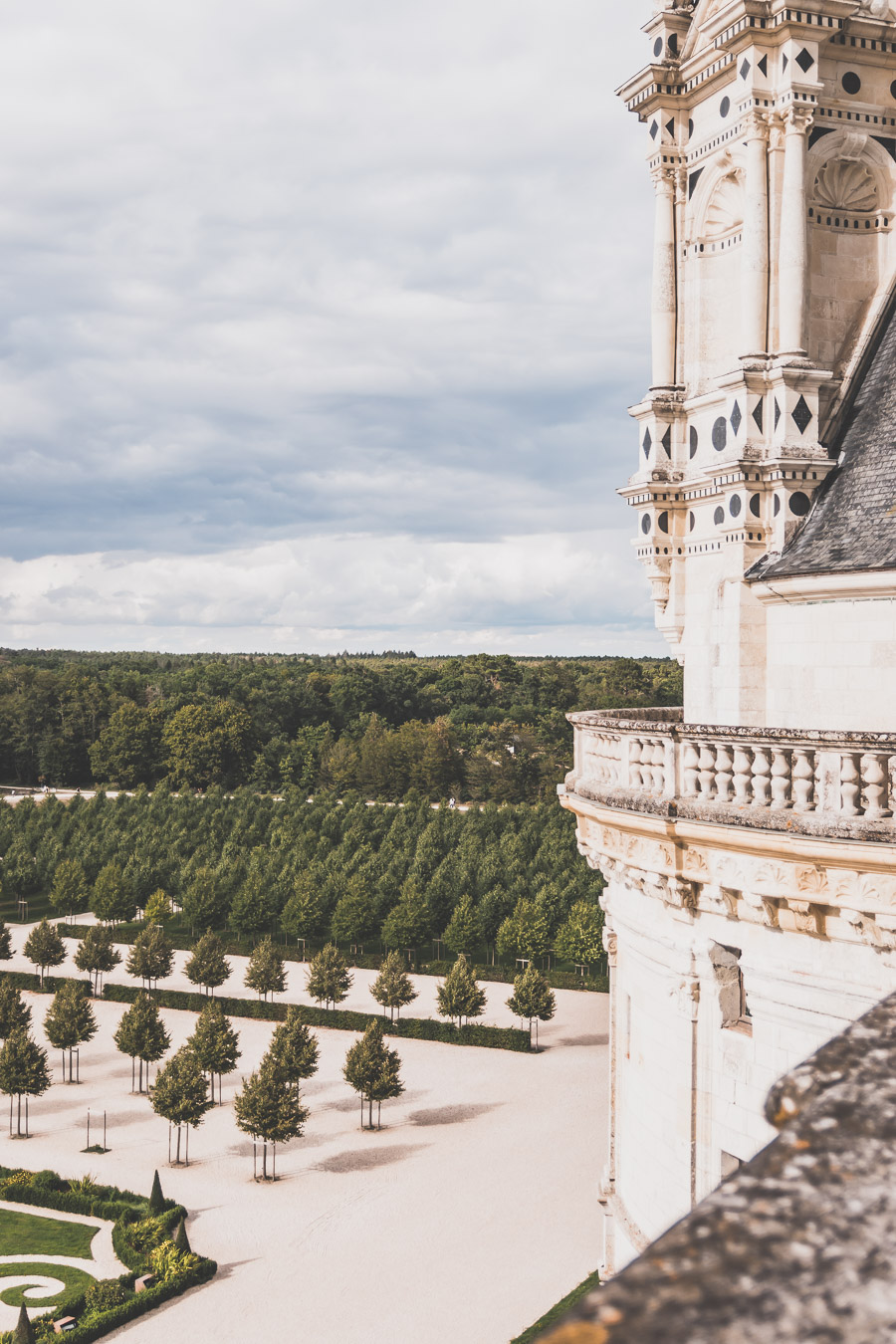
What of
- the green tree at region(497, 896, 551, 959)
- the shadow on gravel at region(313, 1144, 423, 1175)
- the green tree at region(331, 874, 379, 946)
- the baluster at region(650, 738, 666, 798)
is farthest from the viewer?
the green tree at region(331, 874, 379, 946)

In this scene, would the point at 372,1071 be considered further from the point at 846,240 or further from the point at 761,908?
the point at 846,240

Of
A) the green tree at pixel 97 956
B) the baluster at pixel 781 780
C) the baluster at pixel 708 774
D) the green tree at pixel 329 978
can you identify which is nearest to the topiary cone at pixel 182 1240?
the green tree at pixel 329 978

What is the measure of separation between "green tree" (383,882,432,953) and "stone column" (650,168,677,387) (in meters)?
39.6

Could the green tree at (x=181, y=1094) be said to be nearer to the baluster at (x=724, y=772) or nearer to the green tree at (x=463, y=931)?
the green tree at (x=463, y=931)

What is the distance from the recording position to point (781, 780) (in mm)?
9789

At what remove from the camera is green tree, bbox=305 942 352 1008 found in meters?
46.4

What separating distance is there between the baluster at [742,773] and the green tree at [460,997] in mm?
35273

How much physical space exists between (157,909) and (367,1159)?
27.4 meters

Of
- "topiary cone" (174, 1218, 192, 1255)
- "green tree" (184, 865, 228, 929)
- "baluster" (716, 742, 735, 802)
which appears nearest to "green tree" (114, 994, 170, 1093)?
"topiary cone" (174, 1218, 192, 1255)

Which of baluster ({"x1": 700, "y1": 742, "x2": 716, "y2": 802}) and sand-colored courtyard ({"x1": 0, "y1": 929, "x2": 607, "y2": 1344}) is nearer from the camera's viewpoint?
baluster ({"x1": 700, "y1": 742, "x2": 716, "y2": 802})

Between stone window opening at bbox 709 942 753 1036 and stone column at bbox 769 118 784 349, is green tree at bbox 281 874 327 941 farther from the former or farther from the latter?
stone window opening at bbox 709 942 753 1036

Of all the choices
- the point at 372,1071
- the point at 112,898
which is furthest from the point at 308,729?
the point at 372,1071

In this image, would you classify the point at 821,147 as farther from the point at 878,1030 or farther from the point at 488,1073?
the point at 488,1073

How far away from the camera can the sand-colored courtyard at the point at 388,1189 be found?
25.1 metres
